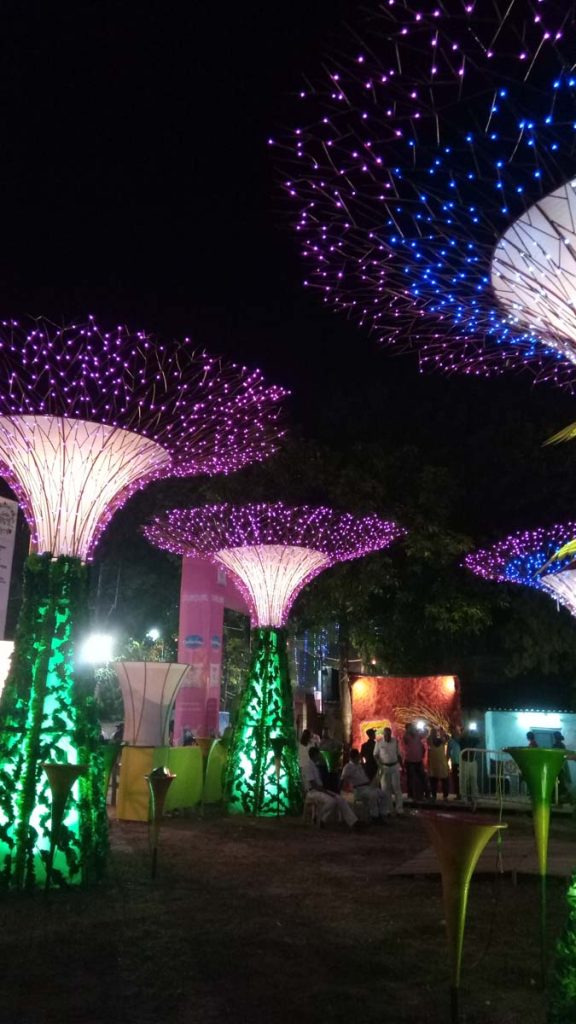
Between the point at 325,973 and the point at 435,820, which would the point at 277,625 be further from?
the point at 435,820

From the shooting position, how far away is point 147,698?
482 inches

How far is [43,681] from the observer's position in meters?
6.88

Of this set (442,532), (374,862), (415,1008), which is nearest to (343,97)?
(415,1008)

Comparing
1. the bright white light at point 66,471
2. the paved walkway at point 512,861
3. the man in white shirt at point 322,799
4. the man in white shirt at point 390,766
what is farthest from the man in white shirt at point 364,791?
the bright white light at point 66,471

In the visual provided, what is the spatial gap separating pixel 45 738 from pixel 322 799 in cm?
527

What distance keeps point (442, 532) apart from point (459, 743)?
4.00 m

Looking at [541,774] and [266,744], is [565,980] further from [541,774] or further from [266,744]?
[266,744]

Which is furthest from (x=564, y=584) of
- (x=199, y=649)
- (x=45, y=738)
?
(x=45, y=738)

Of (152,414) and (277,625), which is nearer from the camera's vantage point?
(152,414)

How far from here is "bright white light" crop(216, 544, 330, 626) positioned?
12.1m

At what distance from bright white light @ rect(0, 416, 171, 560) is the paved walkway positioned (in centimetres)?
413

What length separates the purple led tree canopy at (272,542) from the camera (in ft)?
39.8

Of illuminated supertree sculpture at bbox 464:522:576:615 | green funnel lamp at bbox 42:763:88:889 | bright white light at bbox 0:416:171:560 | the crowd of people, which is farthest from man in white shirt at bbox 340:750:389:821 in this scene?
green funnel lamp at bbox 42:763:88:889

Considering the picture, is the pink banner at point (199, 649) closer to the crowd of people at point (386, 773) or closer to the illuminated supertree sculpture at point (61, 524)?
the crowd of people at point (386, 773)
